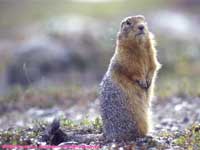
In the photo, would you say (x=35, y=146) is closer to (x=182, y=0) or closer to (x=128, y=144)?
(x=128, y=144)

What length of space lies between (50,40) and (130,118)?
13583 mm

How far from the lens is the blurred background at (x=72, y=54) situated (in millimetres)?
13305

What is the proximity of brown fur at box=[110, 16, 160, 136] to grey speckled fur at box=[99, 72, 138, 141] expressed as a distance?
73 millimetres

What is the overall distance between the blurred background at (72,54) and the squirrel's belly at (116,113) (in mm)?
2255

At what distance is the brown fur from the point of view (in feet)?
27.0

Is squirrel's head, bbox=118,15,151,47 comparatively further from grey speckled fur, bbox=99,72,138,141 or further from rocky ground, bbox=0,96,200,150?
rocky ground, bbox=0,96,200,150

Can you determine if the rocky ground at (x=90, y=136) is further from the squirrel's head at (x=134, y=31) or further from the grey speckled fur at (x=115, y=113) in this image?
the squirrel's head at (x=134, y=31)

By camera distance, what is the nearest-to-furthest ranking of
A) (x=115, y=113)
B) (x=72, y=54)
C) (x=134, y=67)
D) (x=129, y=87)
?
(x=115, y=113) < (x=129, y=87) < (x=134, y=67) < (x=72, y=54)

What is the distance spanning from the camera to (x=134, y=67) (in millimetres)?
8352

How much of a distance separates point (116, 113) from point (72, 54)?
1260cm

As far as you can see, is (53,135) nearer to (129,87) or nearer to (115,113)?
(115,113)

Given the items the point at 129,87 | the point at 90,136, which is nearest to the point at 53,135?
the point at 90,136

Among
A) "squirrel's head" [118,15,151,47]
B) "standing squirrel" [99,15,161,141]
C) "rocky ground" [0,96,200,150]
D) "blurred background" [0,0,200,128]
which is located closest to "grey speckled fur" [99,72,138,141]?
"standing squirrel" [99,15,161,141]

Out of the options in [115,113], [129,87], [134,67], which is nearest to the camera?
[115,113]
